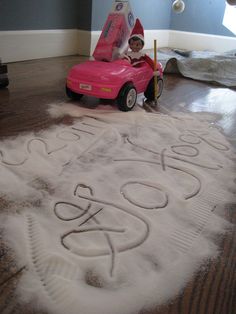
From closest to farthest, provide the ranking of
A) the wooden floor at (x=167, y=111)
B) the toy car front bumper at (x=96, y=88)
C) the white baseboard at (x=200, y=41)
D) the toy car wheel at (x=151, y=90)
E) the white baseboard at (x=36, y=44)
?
the wooden floor at (x=167, y=111)
the toy car front bumper at (x=96, y=88)
the toy car wheel at (x=151, y=90)
the white baseboard at (x=36, y=44)
the white baseboard at (x=200, y=41)

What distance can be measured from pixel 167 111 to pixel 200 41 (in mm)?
2655

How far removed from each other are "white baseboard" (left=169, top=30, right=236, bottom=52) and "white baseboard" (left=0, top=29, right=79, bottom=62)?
158 centimetres

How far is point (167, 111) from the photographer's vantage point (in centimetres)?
158

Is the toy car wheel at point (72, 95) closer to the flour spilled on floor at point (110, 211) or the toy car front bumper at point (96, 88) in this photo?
the toy car front bumper at point (96, 88)

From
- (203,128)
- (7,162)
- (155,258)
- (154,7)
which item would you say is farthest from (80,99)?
(154,7)

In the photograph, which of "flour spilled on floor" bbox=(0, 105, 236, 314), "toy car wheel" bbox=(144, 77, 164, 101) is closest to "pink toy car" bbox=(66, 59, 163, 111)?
"toy car wheel" bbox=(144, 77, 164, 101)

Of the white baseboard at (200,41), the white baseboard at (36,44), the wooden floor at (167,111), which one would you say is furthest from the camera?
the white baseboard at (200,41)

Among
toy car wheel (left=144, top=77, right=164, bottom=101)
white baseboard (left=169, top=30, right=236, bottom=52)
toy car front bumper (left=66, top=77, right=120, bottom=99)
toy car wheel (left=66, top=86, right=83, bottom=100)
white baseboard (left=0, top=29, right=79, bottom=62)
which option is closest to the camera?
toy car front bumper (left=66, top=77, right=120, bottom=99)

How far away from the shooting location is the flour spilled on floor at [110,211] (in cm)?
55

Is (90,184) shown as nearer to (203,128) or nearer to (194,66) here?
(203,128)

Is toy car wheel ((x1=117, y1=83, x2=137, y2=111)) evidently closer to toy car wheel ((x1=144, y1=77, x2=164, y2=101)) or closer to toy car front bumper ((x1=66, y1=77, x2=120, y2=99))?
toy car front bumper ((x1=66, y1=77, x2=120, y2=99))

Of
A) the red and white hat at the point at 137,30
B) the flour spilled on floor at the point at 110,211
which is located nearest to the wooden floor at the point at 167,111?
the flour spilled on floor at the point at 110,211

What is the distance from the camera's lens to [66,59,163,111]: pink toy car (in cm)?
143

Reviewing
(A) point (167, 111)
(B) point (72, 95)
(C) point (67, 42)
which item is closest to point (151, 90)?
(A) point (167, 111)
